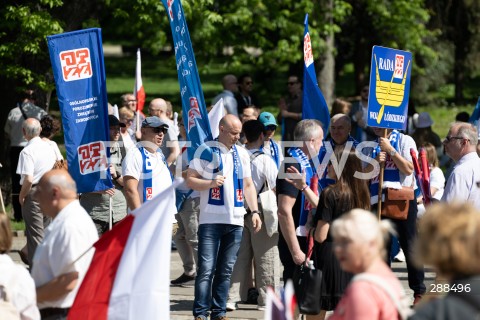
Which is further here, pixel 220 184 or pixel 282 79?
pixel 282 79

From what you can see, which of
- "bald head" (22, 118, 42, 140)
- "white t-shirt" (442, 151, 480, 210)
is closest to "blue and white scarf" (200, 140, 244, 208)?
"white t-shirt" (442, 151, 480, 210)

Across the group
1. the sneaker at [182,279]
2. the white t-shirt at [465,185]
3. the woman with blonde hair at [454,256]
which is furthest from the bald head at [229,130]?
the woman with blonde hair at [454,256]

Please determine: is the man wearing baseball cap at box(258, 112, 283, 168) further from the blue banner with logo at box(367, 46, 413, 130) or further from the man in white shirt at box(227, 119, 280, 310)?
the blue banner with logo at box(367, 46, 413, 130)

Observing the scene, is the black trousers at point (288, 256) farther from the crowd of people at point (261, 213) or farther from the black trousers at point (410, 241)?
the black trousers at point (410, 241)

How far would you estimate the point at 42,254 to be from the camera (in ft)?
21.0

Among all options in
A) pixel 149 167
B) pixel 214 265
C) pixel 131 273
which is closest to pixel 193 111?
pixel 149 167

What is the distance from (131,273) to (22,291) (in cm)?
74

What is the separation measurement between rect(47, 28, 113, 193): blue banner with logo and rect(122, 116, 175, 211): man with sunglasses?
1.14 ft

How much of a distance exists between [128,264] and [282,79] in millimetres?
38433

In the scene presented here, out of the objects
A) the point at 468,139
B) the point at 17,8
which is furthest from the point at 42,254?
the point at 17,8

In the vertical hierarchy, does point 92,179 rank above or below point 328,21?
below

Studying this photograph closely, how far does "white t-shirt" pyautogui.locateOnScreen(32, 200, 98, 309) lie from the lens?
6336 mm

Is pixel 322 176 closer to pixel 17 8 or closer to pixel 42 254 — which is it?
pixel 42 254

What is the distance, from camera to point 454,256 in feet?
15.0
